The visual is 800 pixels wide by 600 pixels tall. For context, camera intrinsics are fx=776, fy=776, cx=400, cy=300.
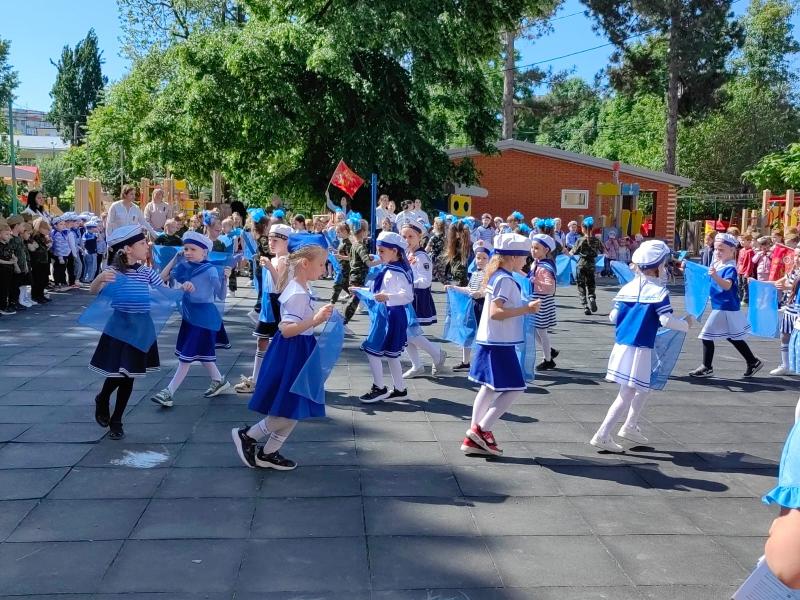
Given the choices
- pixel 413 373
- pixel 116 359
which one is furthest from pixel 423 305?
pixel 116 359

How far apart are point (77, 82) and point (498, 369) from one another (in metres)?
104

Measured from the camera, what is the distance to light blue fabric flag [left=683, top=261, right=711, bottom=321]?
9219mm

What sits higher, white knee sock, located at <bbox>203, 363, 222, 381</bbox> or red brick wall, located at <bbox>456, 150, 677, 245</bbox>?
red brick wall, located at <bbox>456, 150, 677, 245</bbox>

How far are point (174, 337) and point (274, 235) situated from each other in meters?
4.46

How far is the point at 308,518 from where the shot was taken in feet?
16.1

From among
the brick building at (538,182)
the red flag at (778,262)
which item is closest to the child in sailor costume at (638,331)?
the red flag at (778,262)

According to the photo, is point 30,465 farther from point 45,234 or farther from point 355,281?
point 45,234

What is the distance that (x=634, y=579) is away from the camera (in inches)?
165

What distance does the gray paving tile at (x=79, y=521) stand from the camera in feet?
15.0

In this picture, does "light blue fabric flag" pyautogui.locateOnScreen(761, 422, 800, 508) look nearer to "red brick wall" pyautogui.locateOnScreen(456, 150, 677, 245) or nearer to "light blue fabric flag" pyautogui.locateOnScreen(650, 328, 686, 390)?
"light blue fabric flag" pyautogui.locateOnScreen(650, 328, 686, 390)

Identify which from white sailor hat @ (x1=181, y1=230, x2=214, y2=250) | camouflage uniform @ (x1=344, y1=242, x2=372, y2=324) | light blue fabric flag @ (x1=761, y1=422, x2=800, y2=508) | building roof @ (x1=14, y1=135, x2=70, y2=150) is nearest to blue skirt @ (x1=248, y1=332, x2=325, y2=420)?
white sailor hat @ (x1=181, y1=230, x2=214, y2=250)

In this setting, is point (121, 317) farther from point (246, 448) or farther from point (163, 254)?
point (163, 254)

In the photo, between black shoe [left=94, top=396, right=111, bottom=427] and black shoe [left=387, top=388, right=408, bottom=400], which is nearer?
black shoe [left=94, top=396, right=111, bottom=427]

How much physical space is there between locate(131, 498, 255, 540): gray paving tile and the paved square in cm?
2
